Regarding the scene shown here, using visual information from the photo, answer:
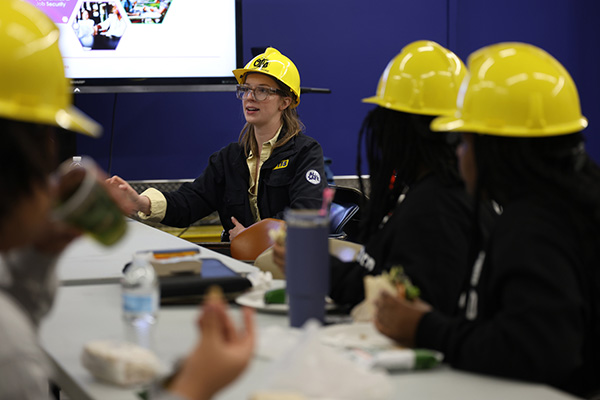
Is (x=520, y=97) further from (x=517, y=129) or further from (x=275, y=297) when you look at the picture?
(x=275, y=297)

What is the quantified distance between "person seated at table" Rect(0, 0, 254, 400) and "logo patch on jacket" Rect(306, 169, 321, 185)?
2518 millimetres

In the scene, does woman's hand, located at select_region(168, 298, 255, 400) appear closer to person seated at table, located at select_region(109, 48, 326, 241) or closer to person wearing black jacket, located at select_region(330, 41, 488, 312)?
person wearing black jacket, located at select_region(330, 41, 488, 312)

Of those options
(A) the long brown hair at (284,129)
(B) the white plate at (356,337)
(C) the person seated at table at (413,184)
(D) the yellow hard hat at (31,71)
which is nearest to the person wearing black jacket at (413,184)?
(C) the person seated at table at (413,184)

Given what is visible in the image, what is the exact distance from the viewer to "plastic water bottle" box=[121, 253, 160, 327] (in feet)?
5.16

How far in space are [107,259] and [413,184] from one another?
3.54ft

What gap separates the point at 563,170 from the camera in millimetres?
1566

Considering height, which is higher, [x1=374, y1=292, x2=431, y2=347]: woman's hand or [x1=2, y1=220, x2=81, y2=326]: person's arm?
[x1=2, y1=220, x2=81, y2=326]: person's arm

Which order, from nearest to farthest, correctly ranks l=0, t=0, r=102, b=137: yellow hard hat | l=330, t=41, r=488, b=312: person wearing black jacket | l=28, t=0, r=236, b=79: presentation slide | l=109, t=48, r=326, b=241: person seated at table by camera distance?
l=0, t=0, r=102, b=137: yellow hard hat < l=330, t=41, r=488, b=312: person wearing black jacket < l=109, t=48, r=326, b=241: person seated at table < l=28, t=0, r=236, b=79: presentation slide

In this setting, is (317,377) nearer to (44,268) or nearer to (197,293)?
(44,268)

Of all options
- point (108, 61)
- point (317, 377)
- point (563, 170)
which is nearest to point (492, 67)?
point (563, 170)

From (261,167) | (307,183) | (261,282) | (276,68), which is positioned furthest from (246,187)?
(261,282)

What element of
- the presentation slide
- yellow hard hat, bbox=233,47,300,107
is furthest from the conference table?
the presentation slide

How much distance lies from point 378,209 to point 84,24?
276cm

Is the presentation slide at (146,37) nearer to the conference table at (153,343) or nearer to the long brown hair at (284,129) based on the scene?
the long brown hair at (284,129)
